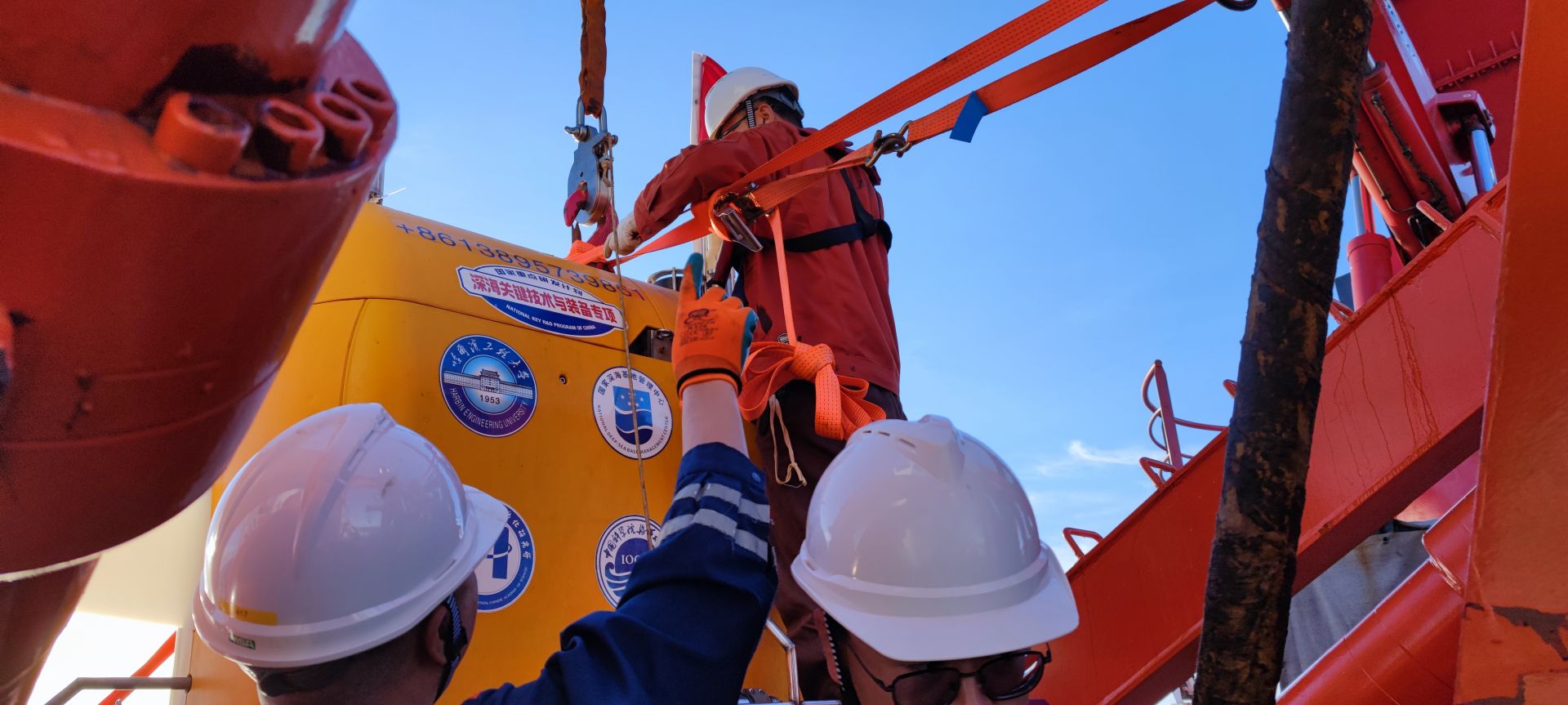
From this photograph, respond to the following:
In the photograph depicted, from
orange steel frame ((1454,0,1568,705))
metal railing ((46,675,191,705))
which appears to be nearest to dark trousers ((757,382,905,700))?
metal railing ((46,675,191,705))

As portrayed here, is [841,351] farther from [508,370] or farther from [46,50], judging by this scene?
[46,50]

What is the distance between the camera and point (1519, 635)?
1.29 meters

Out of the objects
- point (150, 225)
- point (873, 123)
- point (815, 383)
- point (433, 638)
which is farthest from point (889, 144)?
point (150, 225)

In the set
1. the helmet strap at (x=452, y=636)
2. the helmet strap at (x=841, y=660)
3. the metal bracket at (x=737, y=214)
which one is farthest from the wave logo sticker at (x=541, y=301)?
the helmet strap at (x=841, y=660)

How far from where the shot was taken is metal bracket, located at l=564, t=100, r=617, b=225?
2.97 meters

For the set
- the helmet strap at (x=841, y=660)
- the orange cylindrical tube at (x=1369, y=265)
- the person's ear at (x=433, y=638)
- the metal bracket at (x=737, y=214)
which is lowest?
the person's ear at (x=433, y=638)

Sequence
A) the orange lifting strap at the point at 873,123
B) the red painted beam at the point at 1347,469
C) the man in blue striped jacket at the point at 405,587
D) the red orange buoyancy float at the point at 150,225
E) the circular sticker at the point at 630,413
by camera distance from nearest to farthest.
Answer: the red orange buoyancy float at the point at 150,225 < the man in blue striped jacket at the point at 405,587 < the red painted beam at the point at 1347,469 < the orange lifting strap at the point at 873,123 < the circular sticker at the point at 630,413

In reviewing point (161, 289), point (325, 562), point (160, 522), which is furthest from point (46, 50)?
point (325, 562)

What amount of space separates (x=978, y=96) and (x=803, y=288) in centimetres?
69

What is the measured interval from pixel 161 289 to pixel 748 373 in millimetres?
2220

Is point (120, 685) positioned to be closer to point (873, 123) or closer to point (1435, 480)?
point (873, 123)

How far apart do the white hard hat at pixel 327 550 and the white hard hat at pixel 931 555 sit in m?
0.59

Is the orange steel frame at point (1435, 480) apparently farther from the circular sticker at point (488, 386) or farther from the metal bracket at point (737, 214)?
the circular sticker at point (488, 386)

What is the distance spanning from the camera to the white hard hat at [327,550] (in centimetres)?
153
